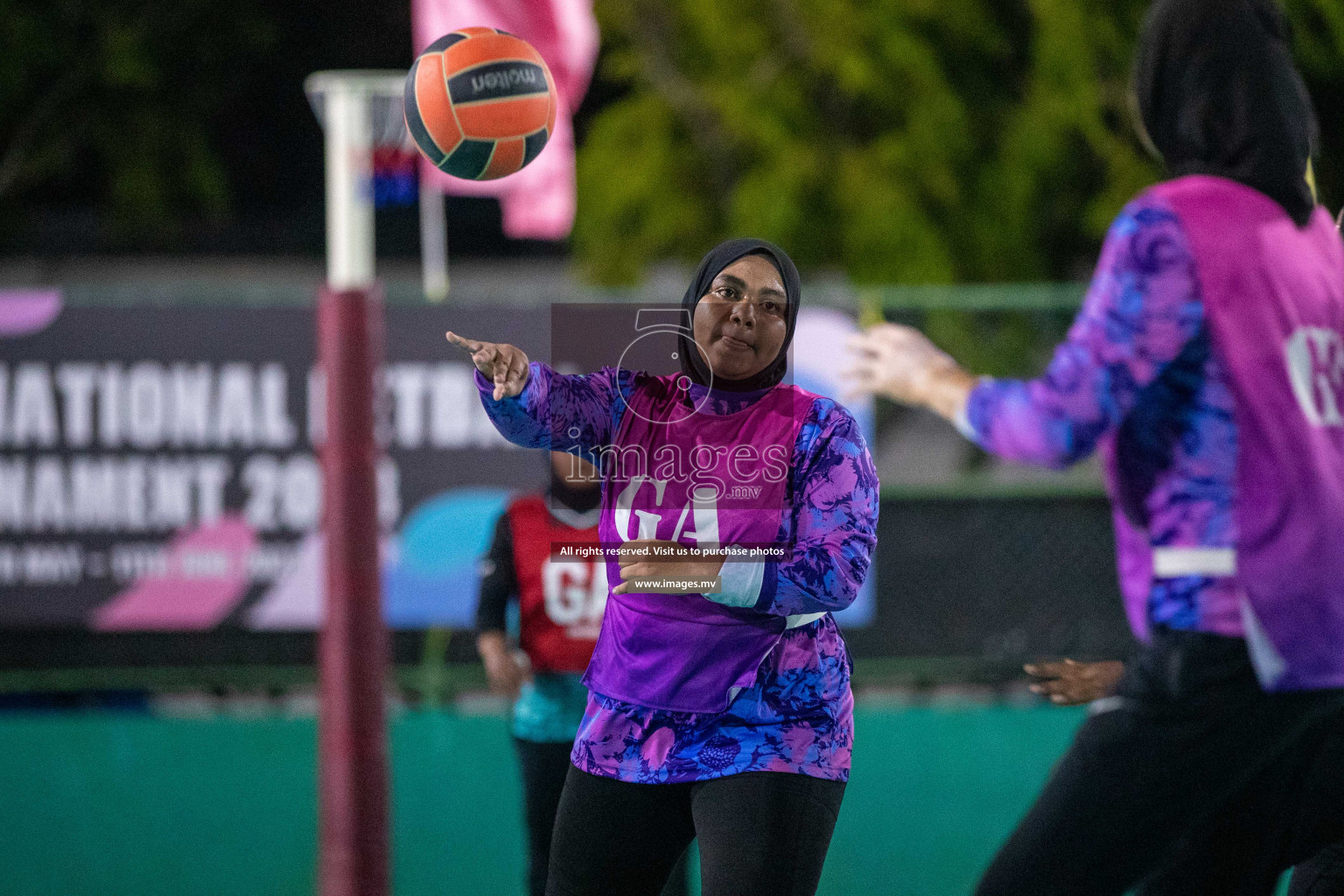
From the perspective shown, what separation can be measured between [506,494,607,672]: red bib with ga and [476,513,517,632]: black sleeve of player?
0.09 feet

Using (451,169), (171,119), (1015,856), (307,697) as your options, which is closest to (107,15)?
(171,119)

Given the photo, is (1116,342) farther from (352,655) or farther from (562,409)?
(352,655)

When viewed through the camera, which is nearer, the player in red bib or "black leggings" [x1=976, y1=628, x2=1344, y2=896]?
"black leggings" [x1=976, y1=628, x2=1344, y2=896]

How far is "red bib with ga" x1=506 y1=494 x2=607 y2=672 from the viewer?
362 cm

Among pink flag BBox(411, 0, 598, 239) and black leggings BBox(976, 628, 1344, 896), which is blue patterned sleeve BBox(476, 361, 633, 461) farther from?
pink flag BBox(411, 0, 598, 239)

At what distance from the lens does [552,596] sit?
3.73 meters

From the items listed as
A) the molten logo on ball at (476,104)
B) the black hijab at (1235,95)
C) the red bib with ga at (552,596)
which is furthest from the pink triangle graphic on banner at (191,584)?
the black hijab at (1235,95)

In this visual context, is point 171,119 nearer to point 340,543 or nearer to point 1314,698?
point 340,543

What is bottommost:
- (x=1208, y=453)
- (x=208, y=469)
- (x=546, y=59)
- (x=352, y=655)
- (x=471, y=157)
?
(x=352, y=655)

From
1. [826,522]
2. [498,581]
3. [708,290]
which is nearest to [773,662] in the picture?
[826,522]

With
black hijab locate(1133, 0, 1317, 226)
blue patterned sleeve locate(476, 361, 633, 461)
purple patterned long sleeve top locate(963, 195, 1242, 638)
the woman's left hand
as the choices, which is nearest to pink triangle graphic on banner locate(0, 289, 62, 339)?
blue patterned sleeve locate(476, 361, 633, 461)

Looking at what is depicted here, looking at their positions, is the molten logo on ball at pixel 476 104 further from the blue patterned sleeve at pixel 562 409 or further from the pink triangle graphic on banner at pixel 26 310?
the pink triangle graphic on banner at pixel 26 310

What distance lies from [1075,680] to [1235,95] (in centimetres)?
113

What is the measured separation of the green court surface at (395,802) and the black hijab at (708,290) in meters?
2.81
